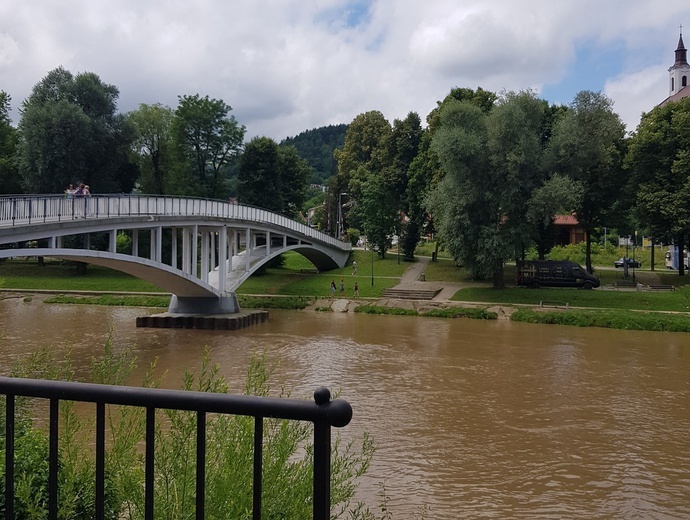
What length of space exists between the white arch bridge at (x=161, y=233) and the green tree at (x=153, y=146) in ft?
54.8

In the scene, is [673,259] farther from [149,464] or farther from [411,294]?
[149,464]

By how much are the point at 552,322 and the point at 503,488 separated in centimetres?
2363

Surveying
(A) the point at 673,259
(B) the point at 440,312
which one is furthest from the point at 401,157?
(B) the point at 440,312

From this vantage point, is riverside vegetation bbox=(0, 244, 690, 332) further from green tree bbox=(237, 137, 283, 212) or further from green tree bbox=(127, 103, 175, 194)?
green tree bbox=(127, 103, 175, 194)

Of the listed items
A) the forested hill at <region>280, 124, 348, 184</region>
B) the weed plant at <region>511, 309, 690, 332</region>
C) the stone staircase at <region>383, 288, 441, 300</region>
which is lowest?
the weed plant at <region>511, 309, 690, 332</region>

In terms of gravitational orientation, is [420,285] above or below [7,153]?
below

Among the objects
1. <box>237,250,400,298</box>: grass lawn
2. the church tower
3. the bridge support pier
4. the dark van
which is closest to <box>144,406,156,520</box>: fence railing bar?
the bridge support pier

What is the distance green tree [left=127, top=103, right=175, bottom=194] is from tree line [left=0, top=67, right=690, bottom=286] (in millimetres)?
98

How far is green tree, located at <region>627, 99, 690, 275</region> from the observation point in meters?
37.2

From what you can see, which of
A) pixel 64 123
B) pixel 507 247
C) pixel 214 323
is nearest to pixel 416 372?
pixel 214 323

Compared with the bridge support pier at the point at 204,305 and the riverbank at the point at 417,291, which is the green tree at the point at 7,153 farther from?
the bridge support pier at the point at 204,305

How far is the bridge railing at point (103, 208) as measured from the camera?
57.7 ft

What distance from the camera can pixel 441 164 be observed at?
39.9m

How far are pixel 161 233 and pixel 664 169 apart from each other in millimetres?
30591
